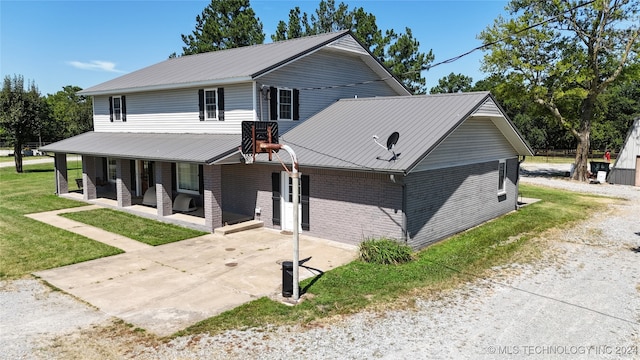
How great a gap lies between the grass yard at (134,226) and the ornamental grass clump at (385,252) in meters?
5.85

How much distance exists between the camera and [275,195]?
1535 cm

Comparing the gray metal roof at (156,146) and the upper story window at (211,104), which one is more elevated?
the upper story window at (211,104)

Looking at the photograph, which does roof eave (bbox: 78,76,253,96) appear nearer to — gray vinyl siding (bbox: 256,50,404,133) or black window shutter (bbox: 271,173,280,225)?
gray vinyl siding (bbox: 256,50,404,133)

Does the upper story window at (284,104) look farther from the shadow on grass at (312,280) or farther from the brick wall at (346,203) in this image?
the shadow on grass at (312,280)

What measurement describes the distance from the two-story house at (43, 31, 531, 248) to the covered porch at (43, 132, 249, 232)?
0.21ft

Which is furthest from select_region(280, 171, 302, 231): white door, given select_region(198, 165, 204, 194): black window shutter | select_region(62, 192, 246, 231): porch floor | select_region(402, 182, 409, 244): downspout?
select_region(198, 165, 204, 194): black window shutter

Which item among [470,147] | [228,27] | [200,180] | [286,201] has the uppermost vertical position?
[228,27]

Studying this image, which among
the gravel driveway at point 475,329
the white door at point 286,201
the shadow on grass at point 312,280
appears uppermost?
the white door at point 286,201

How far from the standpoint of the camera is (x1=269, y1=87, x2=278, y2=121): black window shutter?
16.7 metres

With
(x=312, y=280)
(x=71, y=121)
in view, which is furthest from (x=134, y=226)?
(x=71, y=121)

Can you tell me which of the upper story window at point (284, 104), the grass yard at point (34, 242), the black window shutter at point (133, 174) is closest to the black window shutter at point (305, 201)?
the upper story window at point (284, 104)

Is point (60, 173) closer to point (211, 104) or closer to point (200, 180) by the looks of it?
point (200, 180)

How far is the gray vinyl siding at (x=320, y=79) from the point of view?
17.2m

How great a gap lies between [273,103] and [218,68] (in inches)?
154
